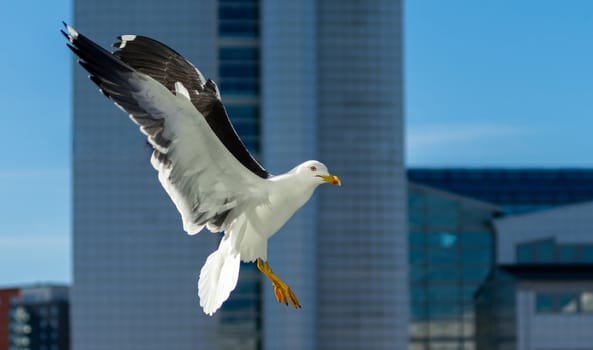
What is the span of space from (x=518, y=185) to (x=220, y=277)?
88.0 meters

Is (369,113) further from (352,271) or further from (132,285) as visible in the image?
(132,285)

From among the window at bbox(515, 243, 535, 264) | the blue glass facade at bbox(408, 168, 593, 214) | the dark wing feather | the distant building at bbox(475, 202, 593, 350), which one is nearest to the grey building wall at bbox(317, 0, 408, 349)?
the blue glass facade at bbox(408, 168, 593, 214)

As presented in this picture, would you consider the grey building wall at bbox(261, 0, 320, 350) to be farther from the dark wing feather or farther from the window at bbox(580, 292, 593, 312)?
the dark wing feather

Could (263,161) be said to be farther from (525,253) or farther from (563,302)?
(563,302)

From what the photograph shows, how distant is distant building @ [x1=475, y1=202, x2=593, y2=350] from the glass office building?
1.34m

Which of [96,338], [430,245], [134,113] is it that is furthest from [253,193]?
[96,338]

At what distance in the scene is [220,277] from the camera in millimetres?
13016

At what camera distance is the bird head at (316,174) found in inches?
460

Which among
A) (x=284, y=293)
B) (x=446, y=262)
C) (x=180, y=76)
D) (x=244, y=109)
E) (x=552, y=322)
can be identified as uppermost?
(x=244, y=109)

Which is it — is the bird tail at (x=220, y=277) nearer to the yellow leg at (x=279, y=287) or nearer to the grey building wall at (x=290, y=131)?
the yellow leg at (x=279, y=287)

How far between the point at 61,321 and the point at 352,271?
328 feet

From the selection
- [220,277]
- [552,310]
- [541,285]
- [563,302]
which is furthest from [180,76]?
[563,302]

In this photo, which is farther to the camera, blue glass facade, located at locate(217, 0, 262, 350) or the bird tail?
blue glass facade, located at locate(217, 0, 262, 350)

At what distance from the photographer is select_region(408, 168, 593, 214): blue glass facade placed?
96.6 metres
